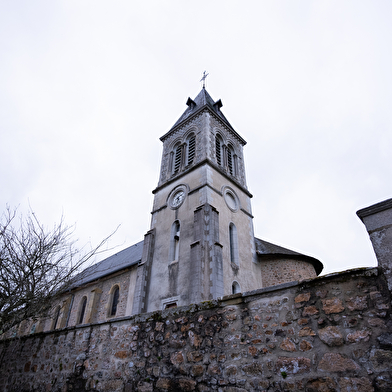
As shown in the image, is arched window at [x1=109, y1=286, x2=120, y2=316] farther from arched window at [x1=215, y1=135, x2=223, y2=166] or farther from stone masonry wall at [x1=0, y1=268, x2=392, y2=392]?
stone masonry wall at [x1=0, y1=268, x2=392, y2=392]

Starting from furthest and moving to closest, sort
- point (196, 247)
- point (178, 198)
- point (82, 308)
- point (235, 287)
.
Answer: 1. point (82, 308)
2. point (178, 198)
3. point (235, 287)
4. point (196, 247)

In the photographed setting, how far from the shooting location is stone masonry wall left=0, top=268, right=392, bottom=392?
8.54 ft

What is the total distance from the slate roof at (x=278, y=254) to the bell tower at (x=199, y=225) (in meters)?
0.58

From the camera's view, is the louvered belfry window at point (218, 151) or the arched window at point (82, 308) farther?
the arched window at point (82, 308)

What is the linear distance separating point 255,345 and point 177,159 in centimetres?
1424

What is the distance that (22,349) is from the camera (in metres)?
5.99

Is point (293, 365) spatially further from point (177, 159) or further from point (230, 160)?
point (230, 160)

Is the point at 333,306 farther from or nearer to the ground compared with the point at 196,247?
nearer to the ground

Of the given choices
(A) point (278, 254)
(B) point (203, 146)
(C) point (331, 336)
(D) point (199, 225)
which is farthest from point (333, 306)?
(B) point (203, 146)

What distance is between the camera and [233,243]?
12.7m

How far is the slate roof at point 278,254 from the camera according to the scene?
42.1 feet

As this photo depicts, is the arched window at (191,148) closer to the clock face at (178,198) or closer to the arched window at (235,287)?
the clock face at (178,198)

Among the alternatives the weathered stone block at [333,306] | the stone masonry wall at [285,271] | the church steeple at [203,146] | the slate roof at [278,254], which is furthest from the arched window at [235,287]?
the weathered stone block at [333,306]

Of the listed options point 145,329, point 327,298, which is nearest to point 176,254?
point 145,329
